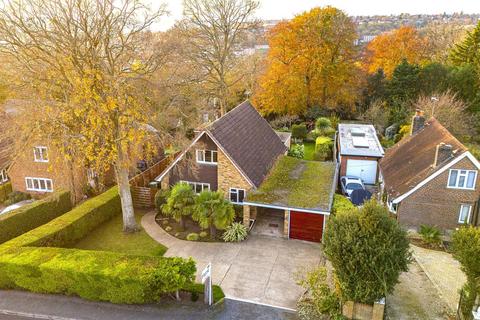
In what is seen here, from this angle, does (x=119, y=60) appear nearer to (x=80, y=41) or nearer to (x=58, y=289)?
(x=80, y=41)

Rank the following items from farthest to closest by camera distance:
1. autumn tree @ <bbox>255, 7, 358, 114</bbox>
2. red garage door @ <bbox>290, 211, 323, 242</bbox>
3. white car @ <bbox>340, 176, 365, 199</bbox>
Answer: autumn tree @ <bbox>255, 7, 358, 114</bbox> < white car @ <bbox>340, 176, 365, 199</bbox> < red garage door @ <bbox>290, 211, 323, 242</bbox>

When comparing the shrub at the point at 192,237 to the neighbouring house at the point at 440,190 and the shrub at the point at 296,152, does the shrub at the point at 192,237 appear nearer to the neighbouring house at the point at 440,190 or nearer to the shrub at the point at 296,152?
the neighbouring house at the point at 440,190

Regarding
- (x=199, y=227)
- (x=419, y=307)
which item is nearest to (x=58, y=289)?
(x=199, y=227)

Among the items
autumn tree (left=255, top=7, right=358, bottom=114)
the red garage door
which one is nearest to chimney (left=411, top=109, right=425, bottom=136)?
the red garage door

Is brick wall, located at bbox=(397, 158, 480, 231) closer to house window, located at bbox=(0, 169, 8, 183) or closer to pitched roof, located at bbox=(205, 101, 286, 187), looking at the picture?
→ pitched roof, located at bbox=(205, 101, 286, 187)

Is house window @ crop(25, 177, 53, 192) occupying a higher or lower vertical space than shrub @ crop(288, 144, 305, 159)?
lower

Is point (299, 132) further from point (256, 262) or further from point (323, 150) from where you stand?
point (256, 262)

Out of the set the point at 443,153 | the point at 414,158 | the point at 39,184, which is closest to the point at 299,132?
the point at 414,158
